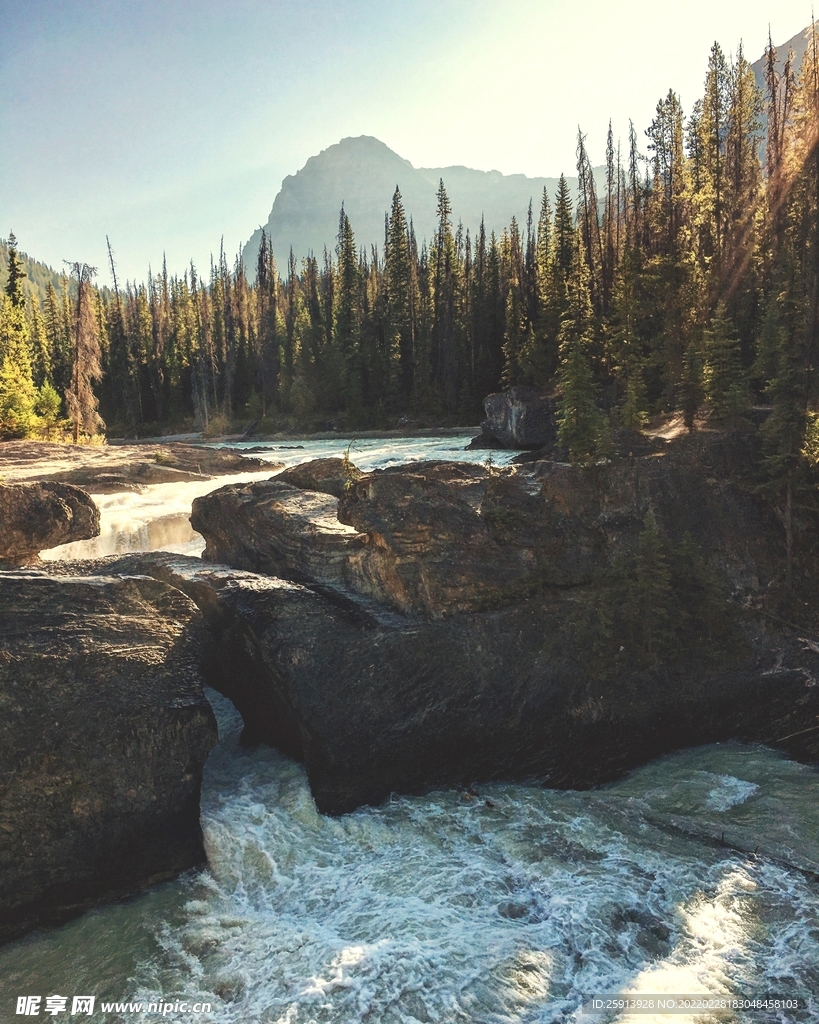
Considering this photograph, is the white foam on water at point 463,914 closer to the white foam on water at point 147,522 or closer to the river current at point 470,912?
the river current at point 470,912

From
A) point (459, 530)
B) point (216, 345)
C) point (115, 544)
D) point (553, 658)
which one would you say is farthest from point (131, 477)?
point (216, 345)

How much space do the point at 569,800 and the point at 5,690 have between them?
7.11 m

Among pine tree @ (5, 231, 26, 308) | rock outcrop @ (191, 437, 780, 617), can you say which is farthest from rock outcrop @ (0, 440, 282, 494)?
pine tree @ (5, 231, 26, 308)

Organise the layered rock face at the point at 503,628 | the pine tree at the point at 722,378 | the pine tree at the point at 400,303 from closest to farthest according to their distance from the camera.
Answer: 1. the layered rock face at the point at 503,628
2. the pine tree at the point at 722,378
3. the pine tree at the point at 400,303

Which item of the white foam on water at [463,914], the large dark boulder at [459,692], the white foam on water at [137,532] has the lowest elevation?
the white foam on water at [463,914]

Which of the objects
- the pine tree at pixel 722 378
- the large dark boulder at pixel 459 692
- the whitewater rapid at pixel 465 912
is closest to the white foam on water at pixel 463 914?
the whitewater rapid at pixel 465 912

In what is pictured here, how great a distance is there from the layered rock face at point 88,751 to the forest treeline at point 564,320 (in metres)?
9.02

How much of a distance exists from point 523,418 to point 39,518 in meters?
28.1

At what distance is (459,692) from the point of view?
33.1 feet

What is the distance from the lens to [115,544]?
59.8 ft

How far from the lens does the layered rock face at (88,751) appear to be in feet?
24.4

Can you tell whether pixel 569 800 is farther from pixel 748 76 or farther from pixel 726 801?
pixel 748 76

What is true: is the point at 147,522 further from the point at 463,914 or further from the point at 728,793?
the point at 728,793

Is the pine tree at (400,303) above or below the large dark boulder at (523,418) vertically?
above
